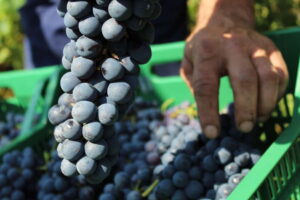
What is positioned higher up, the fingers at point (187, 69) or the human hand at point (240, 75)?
the human hand at point (240, 75)

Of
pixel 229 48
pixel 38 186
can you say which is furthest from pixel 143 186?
pixel 229 48

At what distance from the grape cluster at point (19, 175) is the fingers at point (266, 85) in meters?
0.62

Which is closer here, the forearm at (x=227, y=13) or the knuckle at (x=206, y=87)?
the knuckle at (x=206, y=87)

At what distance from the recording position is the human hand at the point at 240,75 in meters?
1.08

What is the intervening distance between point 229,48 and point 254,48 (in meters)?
0.06

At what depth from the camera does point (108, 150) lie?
0.83 m

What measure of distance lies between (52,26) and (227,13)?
2.96ft

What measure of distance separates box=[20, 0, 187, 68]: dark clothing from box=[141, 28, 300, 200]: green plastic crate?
38cm

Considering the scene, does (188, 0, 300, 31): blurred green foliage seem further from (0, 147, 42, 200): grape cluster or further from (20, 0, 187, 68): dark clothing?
(0, 147, 42, 200): grape cluster

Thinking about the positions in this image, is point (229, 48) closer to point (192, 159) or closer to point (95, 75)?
point (192, 159)

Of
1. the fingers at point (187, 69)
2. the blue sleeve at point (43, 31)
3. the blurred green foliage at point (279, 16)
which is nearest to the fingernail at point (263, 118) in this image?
the fingers at point (187, 69)

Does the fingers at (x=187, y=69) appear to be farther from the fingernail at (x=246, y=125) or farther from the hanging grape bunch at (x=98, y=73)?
the hanging grape bunch at (x=98, y=73)

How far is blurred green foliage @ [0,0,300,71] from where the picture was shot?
2.79 metres

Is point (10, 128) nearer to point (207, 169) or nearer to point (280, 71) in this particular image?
point (207, 169)
